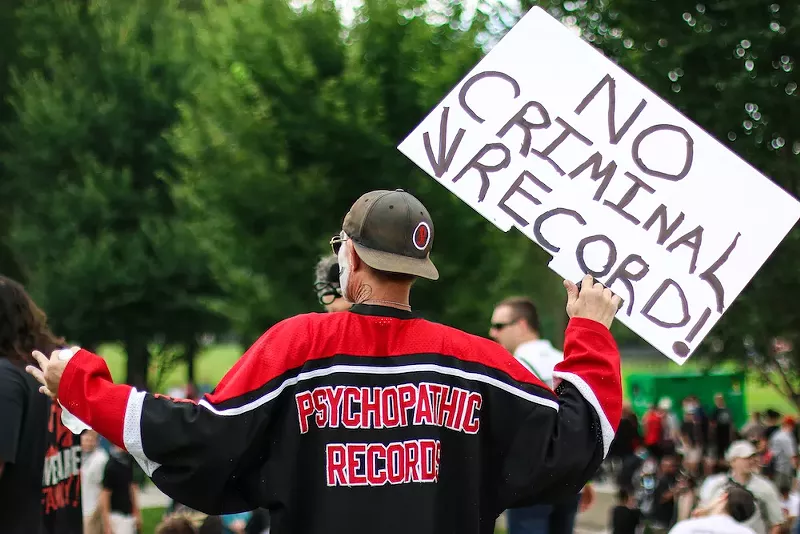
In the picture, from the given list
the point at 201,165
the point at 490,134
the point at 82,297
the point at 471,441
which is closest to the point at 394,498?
the point at 471,441

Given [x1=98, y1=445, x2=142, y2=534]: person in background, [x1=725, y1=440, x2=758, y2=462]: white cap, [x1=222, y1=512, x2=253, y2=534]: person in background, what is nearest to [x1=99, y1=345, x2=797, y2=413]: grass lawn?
[x1=222, y1=512, x2=253, y2=534]: person in background

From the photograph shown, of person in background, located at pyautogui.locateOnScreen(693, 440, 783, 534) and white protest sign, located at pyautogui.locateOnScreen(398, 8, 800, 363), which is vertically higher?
white protest sign, located at pyautogui.locateOnScreen(398, 8, 800, 363)

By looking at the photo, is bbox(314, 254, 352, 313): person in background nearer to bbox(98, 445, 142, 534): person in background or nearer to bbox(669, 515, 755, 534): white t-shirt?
bbox(669, 515, 755, 534): white t-shirt

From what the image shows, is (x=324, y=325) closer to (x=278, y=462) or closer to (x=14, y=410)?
(x=278, y=462)

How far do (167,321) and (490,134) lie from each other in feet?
62.0

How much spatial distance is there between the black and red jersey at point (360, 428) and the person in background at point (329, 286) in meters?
2.24

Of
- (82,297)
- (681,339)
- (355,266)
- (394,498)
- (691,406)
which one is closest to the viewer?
(394,498)

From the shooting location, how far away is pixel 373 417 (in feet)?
8.50

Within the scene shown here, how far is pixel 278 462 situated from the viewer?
8.53ft

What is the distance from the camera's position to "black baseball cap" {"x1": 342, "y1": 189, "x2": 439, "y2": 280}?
106 inches

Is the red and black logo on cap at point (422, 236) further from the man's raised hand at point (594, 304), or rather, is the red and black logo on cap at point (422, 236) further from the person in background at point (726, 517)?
the person in background at point (726, 517)

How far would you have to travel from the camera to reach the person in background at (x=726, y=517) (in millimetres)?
6285


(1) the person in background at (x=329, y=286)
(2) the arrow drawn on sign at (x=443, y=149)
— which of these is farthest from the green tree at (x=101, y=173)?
(2) the arrow drawn on sign at (x=443, y=149)

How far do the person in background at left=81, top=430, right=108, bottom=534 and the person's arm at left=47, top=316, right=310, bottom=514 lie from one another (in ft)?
15.9
